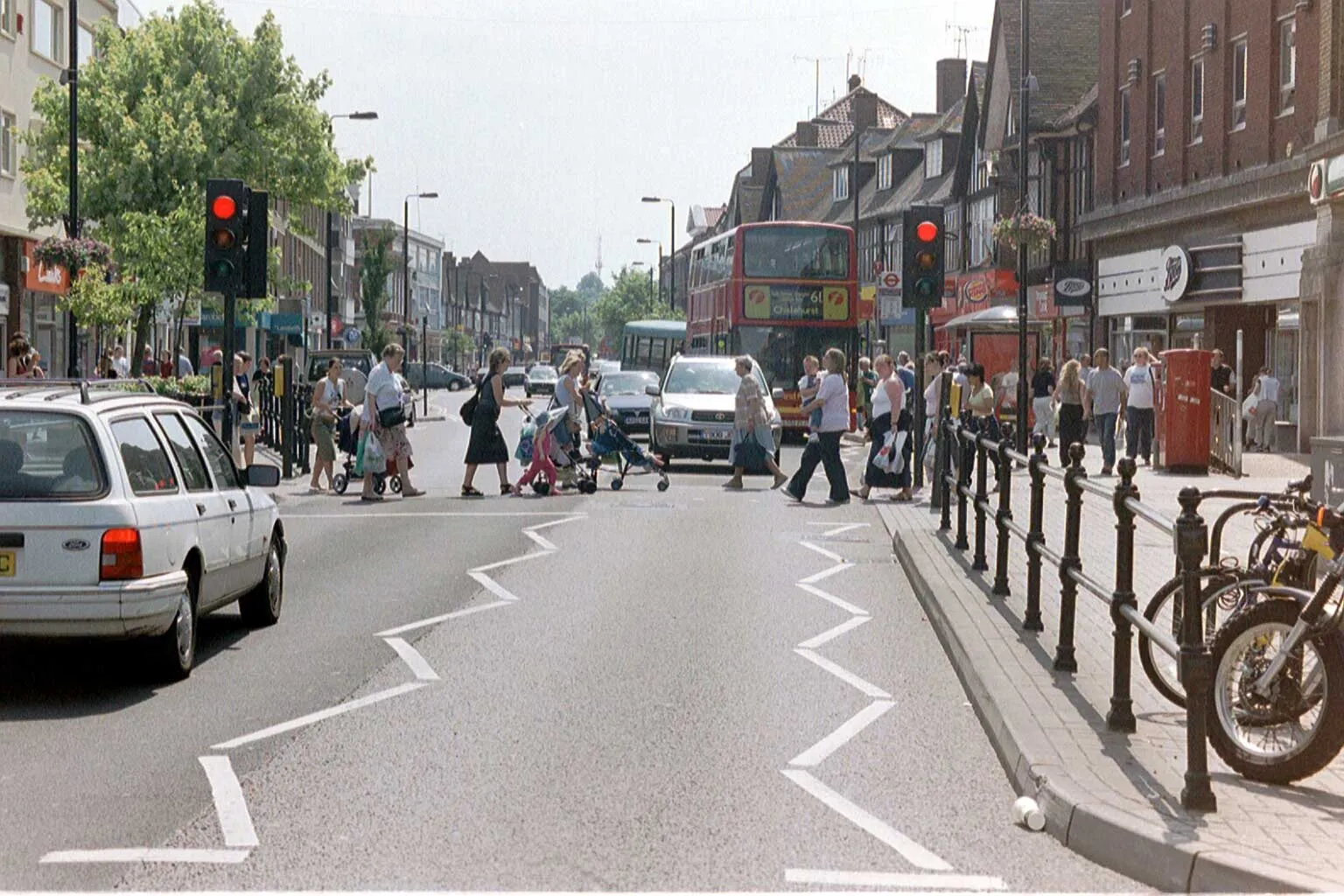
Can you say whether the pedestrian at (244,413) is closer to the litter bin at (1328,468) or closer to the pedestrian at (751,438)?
the pedestrian at (751,438)

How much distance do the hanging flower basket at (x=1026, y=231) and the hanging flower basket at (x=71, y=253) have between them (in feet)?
48.7

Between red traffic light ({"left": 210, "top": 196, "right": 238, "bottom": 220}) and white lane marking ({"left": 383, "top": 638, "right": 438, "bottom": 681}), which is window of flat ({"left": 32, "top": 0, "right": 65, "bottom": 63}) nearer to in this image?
red traffic light ({"left": 210, "top": 196, "right": 238, "bottom": 220})

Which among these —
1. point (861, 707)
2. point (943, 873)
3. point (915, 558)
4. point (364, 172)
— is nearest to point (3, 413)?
point (861, 707)

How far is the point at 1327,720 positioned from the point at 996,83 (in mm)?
53212

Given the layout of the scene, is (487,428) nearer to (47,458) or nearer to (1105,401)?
(1105,401)

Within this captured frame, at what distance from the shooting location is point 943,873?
5719 mm

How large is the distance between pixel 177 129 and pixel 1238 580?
3794 centimetres

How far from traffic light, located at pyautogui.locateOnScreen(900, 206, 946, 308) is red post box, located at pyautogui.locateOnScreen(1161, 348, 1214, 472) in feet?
18.9

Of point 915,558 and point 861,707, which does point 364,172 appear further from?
point 861,707

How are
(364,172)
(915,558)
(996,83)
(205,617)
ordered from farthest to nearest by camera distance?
(996,83) → (364,172) → (915,558) → (205,617)

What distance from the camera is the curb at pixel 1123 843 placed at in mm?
5164

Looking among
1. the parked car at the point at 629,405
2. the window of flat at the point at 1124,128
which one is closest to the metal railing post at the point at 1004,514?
the parked car at the point at 629,405

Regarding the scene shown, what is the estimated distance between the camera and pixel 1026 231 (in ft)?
109

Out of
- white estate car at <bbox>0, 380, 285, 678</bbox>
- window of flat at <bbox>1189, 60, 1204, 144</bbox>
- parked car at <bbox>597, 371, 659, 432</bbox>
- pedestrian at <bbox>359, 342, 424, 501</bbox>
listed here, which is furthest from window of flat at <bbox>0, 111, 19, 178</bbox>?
white estate car at <bbox>0, 380, 285, 678</bbox>
